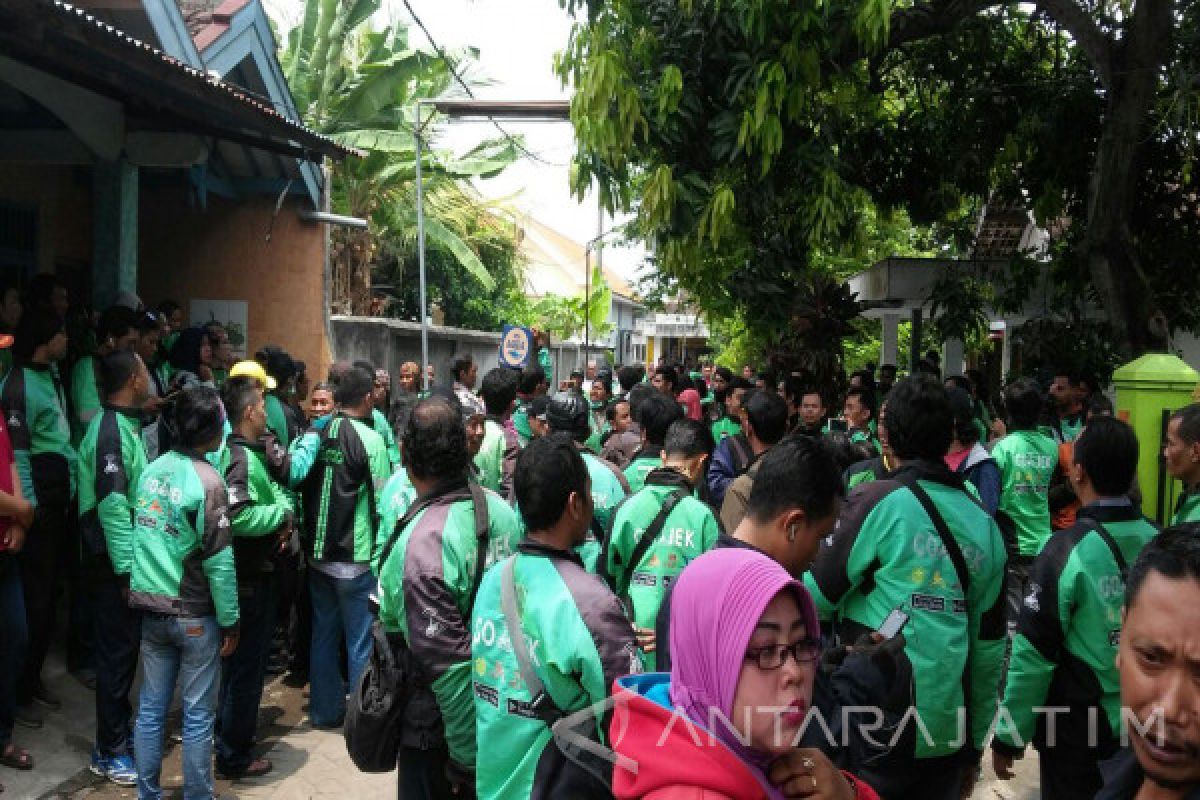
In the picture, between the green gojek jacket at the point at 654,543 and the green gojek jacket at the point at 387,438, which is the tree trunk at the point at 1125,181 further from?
the green gojek jacket at the point at 387,438

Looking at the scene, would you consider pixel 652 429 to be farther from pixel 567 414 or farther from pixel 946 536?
pixel 946 536

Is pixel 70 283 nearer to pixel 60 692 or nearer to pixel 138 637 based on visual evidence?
pixel 60 692

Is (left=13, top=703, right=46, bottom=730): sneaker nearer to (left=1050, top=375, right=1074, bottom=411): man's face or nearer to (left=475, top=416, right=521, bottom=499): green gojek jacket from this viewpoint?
(left=475, top=416, right=521, bottom=499): green gojek jacket

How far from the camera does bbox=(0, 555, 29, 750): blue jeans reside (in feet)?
16.0

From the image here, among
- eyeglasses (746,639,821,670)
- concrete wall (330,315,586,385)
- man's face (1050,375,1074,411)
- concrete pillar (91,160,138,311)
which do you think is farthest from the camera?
concrete wall (330,315,586,385)

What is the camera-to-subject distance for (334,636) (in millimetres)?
5922

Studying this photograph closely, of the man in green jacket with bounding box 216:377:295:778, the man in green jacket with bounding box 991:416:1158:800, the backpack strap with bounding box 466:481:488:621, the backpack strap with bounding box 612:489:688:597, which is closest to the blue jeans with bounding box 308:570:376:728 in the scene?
the man in green jacket with bounding box 216:377:295:778

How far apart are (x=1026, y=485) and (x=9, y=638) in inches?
229

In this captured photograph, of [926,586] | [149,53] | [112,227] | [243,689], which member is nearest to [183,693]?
[243,689]

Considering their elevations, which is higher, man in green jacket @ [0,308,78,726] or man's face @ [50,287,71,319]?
man's face @ [50,287,71,319]

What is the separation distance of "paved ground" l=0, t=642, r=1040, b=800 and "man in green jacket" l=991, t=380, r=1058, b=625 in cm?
138

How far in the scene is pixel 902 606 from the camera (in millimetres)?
3305

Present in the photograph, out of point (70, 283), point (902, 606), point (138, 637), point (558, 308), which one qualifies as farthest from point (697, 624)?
point (558, 308)

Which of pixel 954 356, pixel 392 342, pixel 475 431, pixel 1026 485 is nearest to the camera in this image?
pixel 475 431
